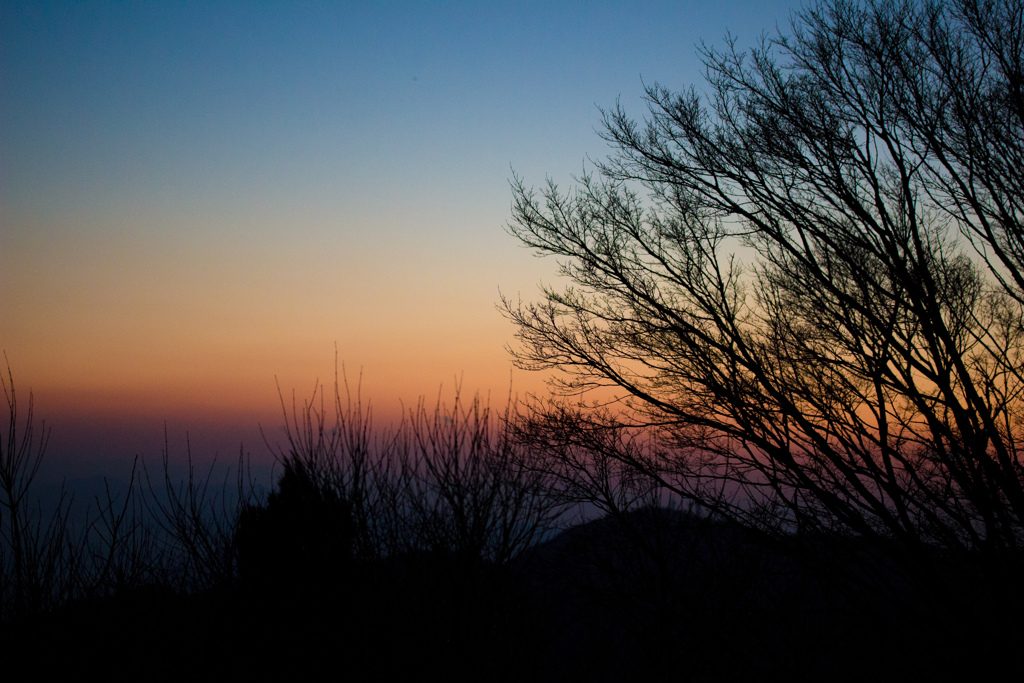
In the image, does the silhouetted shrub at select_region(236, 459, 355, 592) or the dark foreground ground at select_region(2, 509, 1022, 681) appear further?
the silhouetted shrub at select_region(236, 459, 355, 592)

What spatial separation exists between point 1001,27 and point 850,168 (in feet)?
6.05

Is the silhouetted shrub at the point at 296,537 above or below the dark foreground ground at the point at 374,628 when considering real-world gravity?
above

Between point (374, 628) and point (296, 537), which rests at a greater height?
point (296, 537)

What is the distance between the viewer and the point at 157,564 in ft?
20.9

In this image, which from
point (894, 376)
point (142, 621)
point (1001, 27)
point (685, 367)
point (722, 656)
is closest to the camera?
A: point (142, 621)

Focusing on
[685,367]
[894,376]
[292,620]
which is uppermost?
[685,367]

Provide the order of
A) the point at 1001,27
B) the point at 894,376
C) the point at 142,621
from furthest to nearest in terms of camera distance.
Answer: the point at 894,376 < the point at 1001,27 < the point at 142,621

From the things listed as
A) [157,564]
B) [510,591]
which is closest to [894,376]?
[510,591]

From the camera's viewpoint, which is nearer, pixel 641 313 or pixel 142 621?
pixel 142 621

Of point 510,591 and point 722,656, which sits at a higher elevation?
point 510,591

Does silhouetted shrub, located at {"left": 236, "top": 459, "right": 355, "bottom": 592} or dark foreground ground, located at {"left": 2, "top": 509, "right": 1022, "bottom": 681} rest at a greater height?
silhouetted shrub, located at {"left": 236, "top": 459, "right": 355, "bottom": 592}

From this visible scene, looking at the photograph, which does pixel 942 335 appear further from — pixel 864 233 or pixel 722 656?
pixel 722 656

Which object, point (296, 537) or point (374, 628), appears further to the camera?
point (296, 537)

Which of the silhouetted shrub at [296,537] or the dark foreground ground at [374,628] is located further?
the silhouetted shrub at [296,537]
